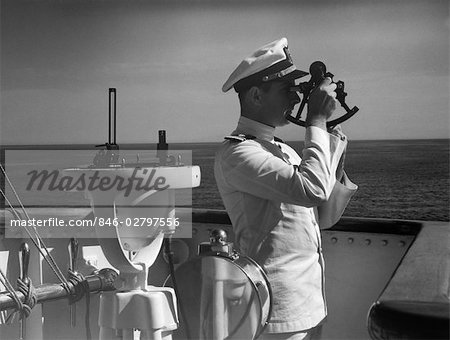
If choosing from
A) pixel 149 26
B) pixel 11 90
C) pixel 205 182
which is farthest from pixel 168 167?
pixel 205 182

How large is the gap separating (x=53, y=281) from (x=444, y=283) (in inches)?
54.8

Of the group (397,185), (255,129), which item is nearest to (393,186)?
(397,185)

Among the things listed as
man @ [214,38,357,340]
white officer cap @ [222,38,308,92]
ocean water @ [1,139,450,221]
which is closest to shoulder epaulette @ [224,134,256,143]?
man @ [214,38,357,340]

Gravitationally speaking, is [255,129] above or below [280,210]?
above

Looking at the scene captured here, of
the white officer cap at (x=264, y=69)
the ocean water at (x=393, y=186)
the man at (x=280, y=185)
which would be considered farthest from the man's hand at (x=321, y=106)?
the ocean water at (x=393, y=186)

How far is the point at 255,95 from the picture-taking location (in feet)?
4.84

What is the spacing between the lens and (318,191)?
1321 millimetres

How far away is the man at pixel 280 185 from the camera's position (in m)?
1.34

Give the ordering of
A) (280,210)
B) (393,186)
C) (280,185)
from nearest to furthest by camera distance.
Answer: (280,185) → (280,210) → (393,186)

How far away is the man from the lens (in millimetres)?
1345

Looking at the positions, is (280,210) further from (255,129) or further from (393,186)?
(393,186)

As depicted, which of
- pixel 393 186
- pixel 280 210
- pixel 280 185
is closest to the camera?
pixel 280 185

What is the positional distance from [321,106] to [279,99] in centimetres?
12

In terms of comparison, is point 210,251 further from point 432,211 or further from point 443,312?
point 432,211
